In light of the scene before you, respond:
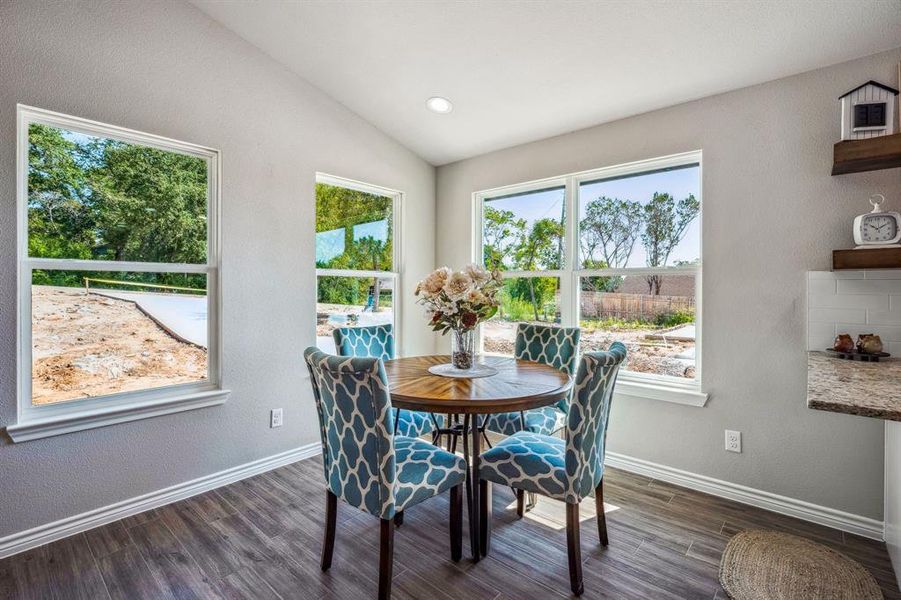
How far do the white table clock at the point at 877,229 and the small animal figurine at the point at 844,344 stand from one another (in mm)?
436

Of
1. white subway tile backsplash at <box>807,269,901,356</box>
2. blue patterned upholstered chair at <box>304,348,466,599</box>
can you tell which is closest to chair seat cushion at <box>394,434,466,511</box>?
blue patterned upholstered chair at <box>304,348,466,599</box>

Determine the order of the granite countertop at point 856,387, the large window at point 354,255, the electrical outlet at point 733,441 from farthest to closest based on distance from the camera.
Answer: the large window at point 354,255 < the electrical outlet at point 733,441 < the granite countertop at point 856,387

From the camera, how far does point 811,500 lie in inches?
92.7

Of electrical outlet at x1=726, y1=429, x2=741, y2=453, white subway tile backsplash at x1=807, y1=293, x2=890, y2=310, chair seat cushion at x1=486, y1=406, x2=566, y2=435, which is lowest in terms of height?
electrical outlet at x1=726, y1=429, x2=741, y2=453

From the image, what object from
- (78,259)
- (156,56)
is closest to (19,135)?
(78,259)

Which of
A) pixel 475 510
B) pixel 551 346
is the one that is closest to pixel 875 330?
pixel 551 346

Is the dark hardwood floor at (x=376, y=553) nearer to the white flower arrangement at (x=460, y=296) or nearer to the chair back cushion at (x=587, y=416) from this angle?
the chair back cushion at (x=587, y=416)

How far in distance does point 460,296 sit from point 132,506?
6.96 feet

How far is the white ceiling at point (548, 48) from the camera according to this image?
2.08 meters

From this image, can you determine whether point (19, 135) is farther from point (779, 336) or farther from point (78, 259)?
point (779, 336)

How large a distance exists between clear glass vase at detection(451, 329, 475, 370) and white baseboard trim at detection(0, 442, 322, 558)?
5.21ft

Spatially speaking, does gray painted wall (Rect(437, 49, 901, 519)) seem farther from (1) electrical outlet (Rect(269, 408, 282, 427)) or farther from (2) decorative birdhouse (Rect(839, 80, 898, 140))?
(1) electrical outlet (Rect(269, 408, 282, 427))

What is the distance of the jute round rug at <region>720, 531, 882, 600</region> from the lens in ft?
5.88

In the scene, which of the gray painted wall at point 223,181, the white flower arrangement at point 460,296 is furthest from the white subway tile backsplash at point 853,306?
the gray painted wall at point 223,181
